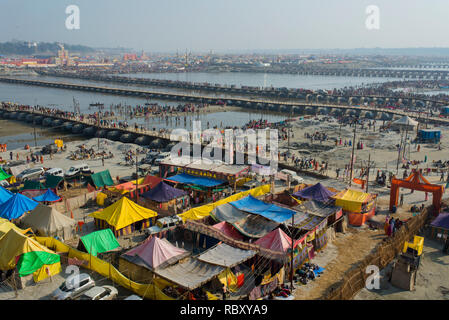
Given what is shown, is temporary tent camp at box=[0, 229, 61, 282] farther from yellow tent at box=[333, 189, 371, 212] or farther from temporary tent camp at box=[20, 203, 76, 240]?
yellow tent at box=[333, 189, 371, 212]

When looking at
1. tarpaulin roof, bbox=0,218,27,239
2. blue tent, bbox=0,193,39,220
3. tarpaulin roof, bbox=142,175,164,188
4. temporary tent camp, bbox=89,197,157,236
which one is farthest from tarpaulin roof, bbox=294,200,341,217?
blue tent, bbox=0,193,39,220

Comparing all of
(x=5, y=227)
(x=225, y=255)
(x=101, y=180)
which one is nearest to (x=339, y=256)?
(x=225, y=255)

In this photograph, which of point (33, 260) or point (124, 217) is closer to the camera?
point (33, 260)

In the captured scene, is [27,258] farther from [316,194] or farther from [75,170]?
[75,170]

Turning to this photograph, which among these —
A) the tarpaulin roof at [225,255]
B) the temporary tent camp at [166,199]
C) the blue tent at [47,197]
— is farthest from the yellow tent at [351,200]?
the blue tent at [47,197]

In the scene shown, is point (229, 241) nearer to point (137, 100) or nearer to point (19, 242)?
point (19, 242)

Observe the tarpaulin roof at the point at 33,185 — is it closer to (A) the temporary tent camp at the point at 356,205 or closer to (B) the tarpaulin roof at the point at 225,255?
(B) the tarpaulin roof at the point at 225,255
